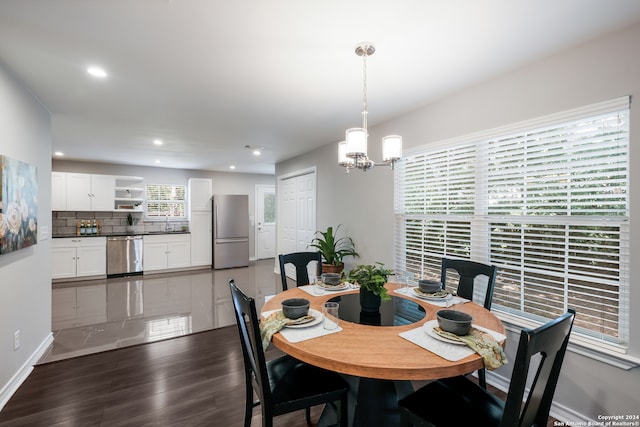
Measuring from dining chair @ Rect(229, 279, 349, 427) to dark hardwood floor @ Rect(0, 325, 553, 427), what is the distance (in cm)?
60

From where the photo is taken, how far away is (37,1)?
1.49m

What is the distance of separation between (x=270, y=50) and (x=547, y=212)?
2.24 meters

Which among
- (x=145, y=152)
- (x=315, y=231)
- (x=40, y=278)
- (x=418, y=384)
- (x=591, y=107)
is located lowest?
(x=418, y=384)

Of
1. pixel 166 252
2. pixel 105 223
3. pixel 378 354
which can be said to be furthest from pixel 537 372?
pixel 105 223

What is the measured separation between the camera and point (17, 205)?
2.19 m

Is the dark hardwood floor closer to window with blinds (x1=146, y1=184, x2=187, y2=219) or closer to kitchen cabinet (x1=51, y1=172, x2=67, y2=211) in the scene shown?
kitchen cabinet (x1=51, y1=172, x2=67, y2=211)

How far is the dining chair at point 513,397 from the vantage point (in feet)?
3.23

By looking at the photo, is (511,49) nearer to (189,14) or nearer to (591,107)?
(591,107)

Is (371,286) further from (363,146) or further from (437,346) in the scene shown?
(363,146)

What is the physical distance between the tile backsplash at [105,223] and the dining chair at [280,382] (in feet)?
20.6

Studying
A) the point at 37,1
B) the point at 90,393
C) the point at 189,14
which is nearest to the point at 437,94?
the point at 189,14

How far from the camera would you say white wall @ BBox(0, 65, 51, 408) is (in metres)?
2.11

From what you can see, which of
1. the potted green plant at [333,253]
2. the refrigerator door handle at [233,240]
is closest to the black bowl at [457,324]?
the potted green plant at [333,253]

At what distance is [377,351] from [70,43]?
8.52ft
